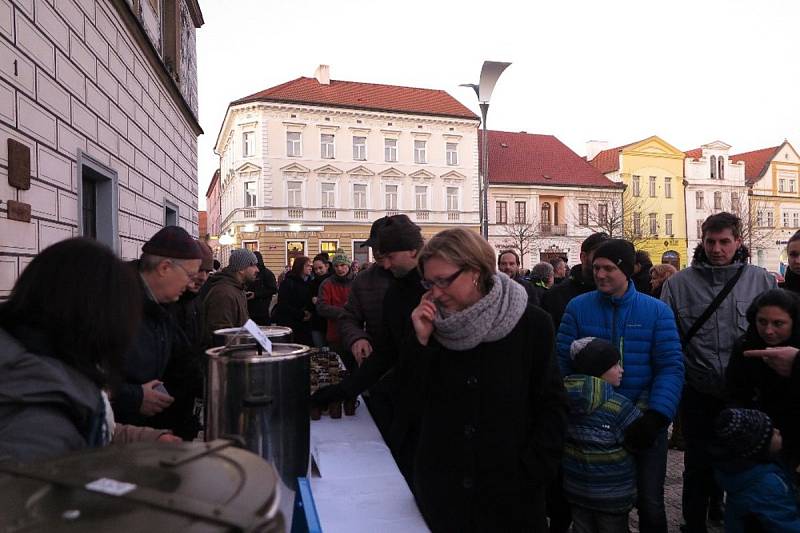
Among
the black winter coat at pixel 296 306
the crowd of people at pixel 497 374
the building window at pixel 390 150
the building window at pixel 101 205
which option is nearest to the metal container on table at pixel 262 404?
the crowd of people at pixel 497 374

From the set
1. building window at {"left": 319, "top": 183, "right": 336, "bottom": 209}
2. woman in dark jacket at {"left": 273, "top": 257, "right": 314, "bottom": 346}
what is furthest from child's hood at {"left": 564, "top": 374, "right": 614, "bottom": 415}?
building window at {"left": 319, "top": 183, "right": 336, "bottom": 209}

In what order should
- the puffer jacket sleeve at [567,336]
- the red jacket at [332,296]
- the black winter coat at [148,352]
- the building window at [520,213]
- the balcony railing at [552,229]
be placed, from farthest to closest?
the balcony railing at [552,229] < the building window at [520,213] < the red jacket at [332,296] < the puffer jacket sleeve at [567,336] < the black winter coat at [148,352]

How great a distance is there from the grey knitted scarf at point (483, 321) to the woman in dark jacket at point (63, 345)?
3.46 feet

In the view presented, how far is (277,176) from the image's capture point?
35719 mm

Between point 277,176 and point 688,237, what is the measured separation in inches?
1210

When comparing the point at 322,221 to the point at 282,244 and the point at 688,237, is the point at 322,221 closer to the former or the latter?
the point at 282,244

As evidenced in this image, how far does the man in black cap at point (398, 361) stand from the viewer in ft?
8.34

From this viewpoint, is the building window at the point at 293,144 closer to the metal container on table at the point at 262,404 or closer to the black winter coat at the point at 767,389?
the black winter coat at the point at 767,389

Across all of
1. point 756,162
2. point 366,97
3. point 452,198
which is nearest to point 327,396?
point 452,198

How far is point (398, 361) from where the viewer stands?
2.65 metres

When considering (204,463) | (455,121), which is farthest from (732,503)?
(455,121)

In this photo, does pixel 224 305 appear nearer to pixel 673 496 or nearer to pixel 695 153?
pixel 673 496

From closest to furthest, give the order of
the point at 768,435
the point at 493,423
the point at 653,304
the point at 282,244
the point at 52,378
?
the point at 52,378, the point at 493,423, the point at 768,435, the point at 653,304, the point at 282,244

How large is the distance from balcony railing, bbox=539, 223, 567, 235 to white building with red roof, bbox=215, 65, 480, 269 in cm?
509
